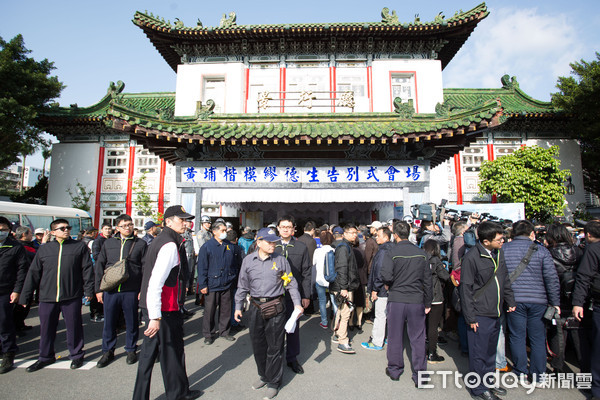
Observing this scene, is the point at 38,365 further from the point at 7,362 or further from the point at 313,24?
the point at 313,24

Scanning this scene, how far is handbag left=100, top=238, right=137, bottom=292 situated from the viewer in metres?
4.41

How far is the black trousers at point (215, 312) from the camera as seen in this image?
5.38 meters

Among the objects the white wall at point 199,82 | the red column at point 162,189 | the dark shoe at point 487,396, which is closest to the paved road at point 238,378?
the dark shoe at point 487,396

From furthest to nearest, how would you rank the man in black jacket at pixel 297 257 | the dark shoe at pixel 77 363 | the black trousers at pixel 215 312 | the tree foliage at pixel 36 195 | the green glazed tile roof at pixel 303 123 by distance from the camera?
the tree foliage at pixel 36 195 < the green glazed tile roof at pixel 303 123 < the black trousers at pixel 215 312 < the man in black jacket at pixel 297 257 < the dark shoe at pixel 77 363

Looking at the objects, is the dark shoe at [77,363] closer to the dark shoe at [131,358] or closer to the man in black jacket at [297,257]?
the dark shoe at [131,358]

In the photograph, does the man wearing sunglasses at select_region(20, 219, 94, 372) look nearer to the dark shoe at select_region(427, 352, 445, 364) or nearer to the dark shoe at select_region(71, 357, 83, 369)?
the dark shoe at select_region(71, 357, 83, 369)

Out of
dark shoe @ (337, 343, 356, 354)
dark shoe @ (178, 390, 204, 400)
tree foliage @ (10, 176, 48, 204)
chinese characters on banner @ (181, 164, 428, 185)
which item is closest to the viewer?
dark shoe @ (178, 390, 204, 400)

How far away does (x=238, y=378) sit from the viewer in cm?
400

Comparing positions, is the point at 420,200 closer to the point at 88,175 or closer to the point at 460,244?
the point at 460,244

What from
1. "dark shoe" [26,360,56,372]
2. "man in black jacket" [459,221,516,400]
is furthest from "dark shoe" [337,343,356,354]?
"dark shoe" [26,360,56,372]

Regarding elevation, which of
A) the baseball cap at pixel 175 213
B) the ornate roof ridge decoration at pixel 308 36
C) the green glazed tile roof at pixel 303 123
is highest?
the ornate roof ridge decoration at pixel 308 36

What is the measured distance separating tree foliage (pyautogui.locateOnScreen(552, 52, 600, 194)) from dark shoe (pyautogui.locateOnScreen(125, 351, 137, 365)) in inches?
668

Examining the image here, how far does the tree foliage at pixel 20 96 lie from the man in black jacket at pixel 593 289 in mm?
18435

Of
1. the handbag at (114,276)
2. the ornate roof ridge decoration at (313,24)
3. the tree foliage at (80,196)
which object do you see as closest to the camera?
the handbag at (114,276)
